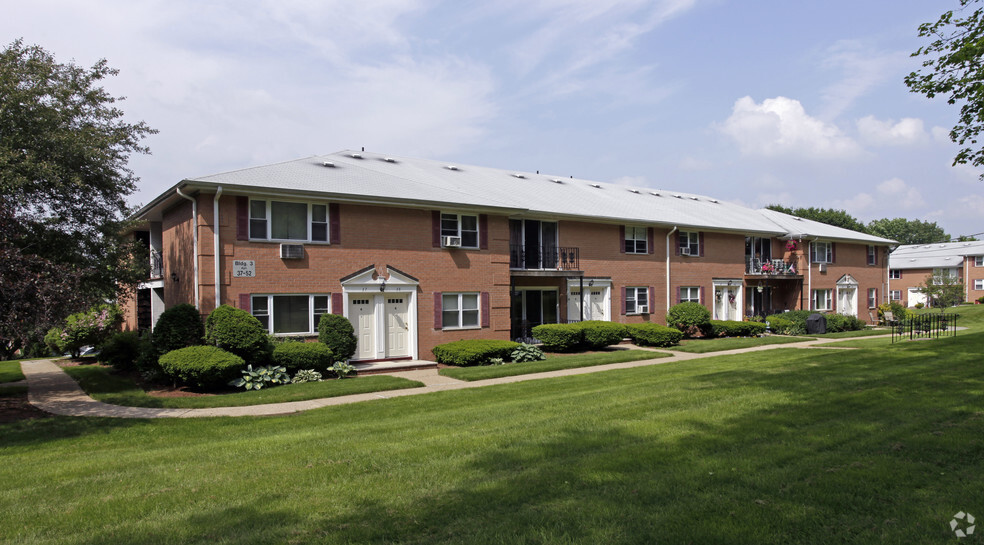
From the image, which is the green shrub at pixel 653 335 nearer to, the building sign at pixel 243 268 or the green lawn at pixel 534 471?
the green lawn at pixel 534 471

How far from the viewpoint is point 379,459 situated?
697 cm

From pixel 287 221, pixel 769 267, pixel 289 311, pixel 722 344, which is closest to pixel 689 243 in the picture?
pixel 769 267

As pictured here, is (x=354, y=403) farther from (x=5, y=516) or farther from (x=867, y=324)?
(x=867, y=324)

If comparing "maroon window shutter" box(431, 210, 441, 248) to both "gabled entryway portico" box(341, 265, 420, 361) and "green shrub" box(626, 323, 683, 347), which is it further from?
"green shrub" box(626, 323, 683, 347)

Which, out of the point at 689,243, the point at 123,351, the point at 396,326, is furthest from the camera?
the point at 689,243

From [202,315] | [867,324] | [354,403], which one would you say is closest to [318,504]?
[354,403]

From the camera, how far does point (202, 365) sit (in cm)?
1362

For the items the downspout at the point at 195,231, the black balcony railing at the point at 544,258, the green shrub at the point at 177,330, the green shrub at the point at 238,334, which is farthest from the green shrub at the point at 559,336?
the downspout at the point at 195,231

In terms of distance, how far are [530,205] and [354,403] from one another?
41.1 ft

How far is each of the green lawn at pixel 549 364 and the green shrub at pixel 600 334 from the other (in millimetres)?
937

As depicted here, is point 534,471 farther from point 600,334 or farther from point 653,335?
point 653,335

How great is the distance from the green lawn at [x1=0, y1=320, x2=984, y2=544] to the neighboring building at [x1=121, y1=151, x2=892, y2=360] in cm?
657

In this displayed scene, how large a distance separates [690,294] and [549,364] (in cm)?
1287

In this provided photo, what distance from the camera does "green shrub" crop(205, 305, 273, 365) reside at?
14.7 m
